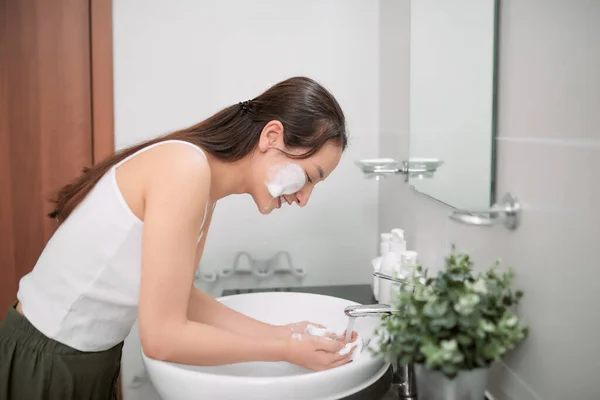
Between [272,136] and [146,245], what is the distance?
1.09 feet

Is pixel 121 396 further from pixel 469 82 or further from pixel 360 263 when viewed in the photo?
pixel 469 82

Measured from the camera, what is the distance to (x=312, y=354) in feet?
3.67

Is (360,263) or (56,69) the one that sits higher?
(56,69)

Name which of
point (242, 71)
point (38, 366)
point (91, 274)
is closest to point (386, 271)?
point (91, 274)

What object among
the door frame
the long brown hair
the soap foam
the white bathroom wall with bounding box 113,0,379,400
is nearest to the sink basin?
the soap foam

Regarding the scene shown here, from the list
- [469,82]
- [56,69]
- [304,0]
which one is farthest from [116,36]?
[469,82]

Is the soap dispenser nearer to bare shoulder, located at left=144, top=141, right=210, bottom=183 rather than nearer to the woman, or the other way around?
the woman

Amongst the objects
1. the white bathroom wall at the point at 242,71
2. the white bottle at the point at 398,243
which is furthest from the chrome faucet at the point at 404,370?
the white bathroom wall at the point at 242,71

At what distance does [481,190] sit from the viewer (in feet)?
3.89

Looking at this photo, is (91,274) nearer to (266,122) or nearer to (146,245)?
(146,245)

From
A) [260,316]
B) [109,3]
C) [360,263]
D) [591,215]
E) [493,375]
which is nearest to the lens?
[591,215]

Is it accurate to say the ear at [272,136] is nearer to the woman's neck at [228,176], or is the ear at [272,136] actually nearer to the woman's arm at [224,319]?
the woman's neck at [228,176]

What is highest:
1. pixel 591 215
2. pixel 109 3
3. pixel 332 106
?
pixel 109 3

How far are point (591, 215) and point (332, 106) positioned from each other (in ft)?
1.86
